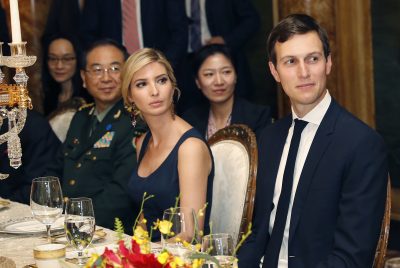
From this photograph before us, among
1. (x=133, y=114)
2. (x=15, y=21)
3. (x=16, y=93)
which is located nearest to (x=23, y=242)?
(x=16, y=93)

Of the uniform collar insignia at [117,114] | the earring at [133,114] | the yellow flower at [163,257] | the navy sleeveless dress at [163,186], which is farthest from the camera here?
the uniform collar insignia at [117,114]

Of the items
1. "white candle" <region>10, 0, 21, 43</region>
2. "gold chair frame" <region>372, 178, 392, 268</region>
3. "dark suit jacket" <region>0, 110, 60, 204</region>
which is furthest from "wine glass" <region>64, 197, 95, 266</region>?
"dark suit jacket" <region>0, 110, 60, 204</region>

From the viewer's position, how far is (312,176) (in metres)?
2.37

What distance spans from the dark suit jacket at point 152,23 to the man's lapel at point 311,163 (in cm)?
266

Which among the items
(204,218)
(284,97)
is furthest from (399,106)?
(204,218)

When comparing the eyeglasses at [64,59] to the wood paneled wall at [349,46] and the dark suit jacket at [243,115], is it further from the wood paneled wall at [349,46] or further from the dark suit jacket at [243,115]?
the wood paneled wall at [349,46]

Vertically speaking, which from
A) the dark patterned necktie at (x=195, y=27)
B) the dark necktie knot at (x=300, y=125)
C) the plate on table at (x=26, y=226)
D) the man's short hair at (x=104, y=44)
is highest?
the dark patterned necktie at (x=195, y=27)

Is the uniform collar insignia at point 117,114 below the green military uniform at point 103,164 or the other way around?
the other way around

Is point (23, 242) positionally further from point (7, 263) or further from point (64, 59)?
point (64, 59)

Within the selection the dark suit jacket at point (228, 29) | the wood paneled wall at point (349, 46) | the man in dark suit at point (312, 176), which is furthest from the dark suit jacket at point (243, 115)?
the man in dark suit at point (312, 176)

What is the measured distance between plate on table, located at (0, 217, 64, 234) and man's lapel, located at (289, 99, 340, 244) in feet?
2.46

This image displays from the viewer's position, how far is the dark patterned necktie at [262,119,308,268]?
7.98ft

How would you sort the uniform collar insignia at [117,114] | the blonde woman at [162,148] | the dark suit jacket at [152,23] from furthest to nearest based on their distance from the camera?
the dark suit jacket at [152,23] < the uniform collar insignia at [117,114] < the blonde woman at [162,148]

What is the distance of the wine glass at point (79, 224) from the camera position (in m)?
1.98
